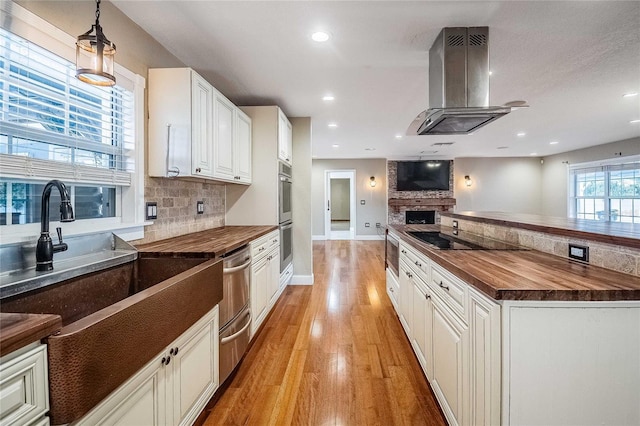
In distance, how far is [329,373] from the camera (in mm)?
2162

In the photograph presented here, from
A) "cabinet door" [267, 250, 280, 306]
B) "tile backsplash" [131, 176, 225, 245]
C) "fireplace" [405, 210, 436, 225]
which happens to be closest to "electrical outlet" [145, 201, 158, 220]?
"tile backsplash" [131, 176, 225, 245]

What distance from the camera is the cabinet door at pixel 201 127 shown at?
2.23 meters

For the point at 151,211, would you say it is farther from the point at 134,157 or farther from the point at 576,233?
the point at 576,233

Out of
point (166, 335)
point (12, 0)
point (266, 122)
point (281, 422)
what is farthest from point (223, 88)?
point (281, 422)

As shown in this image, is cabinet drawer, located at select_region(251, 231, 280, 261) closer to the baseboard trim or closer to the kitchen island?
the baseboard trim

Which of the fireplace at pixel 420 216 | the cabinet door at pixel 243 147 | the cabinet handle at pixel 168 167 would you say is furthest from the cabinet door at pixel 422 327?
the fireplace at pixel 420 216

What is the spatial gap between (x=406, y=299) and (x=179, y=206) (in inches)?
80.7

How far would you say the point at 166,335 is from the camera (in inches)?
Result: 49.0

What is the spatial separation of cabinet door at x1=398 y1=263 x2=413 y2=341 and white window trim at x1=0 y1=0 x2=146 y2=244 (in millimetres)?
1974

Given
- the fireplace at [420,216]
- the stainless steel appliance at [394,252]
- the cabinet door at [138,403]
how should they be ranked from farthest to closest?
1. the fireplace at [420,216]
2. the stainless steel appliance at [394,252]
3. the cabinet door at [138,403]

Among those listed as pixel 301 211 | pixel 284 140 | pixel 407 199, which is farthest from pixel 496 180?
pixel 284 140

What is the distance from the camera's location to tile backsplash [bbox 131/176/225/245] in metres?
2.24

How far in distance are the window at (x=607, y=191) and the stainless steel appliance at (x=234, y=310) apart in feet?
25.5

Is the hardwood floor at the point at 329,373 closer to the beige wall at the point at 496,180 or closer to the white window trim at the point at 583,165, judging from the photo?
the white window trim at the point at 583,165
